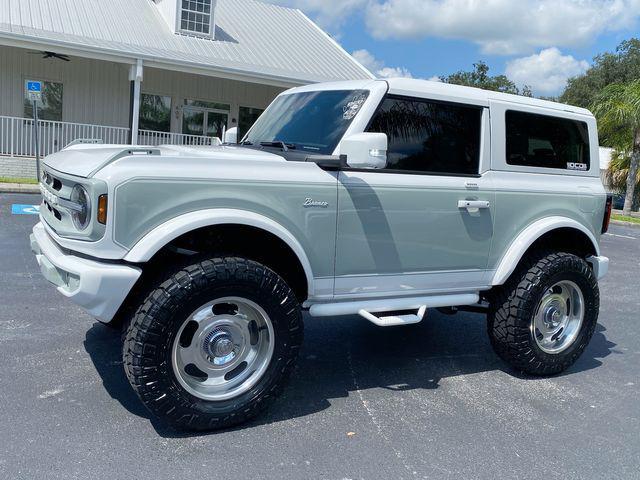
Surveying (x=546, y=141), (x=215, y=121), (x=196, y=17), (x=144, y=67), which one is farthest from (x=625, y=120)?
(x=546, y=141)

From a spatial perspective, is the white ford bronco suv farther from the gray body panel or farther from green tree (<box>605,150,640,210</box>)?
green tree (<box>605,150,640,210</box>)

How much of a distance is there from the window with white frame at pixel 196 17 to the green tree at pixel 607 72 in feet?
129

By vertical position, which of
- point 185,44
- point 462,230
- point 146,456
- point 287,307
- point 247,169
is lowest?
point 146,456

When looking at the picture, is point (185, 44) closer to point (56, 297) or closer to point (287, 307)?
point (56, 297)

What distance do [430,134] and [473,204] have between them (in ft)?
1.83

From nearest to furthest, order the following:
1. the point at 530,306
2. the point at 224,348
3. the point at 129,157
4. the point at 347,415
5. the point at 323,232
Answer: the point at 129,157 → the point at 224,348 → the point at 323,232 → the point at 347,415 → the point at 530,306

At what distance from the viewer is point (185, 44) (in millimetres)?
19484

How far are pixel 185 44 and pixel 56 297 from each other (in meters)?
15.3

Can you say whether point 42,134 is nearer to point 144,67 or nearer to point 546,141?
point 144,67

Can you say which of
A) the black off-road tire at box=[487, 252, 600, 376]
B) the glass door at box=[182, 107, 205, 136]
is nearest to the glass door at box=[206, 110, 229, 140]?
the glass door at box=[182, 107, 205, 136]

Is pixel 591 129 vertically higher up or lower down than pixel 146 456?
higher up

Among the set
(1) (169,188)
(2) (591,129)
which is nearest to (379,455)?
(1) (169,188)

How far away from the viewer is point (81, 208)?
10.6ft

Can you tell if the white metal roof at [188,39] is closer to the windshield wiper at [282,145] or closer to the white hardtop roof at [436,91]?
the windshield wiper at [282,145]
